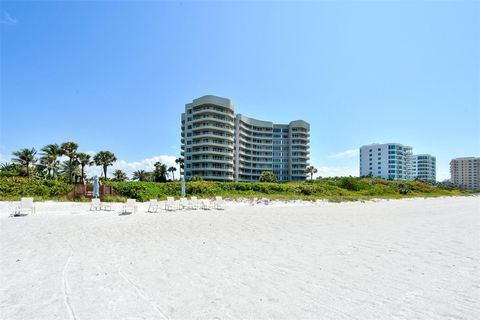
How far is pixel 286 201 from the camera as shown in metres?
32.7

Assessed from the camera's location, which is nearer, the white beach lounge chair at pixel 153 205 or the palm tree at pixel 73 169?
the white beach lounge chair at pixel 153 205

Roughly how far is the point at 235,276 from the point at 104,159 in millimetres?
52497

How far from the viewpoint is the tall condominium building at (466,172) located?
153500 millimetres

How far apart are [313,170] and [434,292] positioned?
295 feet

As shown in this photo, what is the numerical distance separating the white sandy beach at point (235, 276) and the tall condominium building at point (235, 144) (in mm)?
55563

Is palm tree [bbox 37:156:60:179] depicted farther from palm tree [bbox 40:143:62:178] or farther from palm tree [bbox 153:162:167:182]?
palm tree [bbox 153:162:167:182]

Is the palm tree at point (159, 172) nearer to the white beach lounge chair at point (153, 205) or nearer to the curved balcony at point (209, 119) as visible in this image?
the curved balcony at point (209, 119)

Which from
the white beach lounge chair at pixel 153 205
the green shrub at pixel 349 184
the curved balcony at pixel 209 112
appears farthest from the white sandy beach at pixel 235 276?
the curved balcony at pixel 209 112

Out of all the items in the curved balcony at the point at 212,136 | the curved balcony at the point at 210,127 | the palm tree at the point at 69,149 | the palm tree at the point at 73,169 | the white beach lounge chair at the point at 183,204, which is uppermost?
the curved balcony at the point at 210,127

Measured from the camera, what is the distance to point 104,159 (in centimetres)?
5194

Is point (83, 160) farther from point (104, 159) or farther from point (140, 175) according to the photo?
point (140, 175)

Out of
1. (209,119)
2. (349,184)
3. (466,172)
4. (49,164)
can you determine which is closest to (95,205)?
(49,164)

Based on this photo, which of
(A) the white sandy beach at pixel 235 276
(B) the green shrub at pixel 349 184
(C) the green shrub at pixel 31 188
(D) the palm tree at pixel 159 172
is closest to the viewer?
(A) the white sandy beach at pixel 235 276

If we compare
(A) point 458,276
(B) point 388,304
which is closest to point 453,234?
(A) point 458,276
